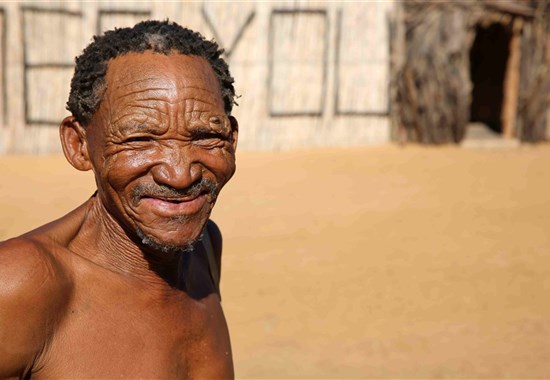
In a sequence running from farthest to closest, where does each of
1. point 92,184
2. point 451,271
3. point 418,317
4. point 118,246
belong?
point 92,184 < point 451,271 < point 418,317 < point 118,246

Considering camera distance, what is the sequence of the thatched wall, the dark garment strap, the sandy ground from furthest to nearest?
the thatched wall, the sandy ground, the dark garment strap

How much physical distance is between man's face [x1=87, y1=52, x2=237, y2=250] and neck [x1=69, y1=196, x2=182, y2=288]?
124 millimetres

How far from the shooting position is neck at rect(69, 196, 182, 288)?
2.23 meters

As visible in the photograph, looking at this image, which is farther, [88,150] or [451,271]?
[451,271]

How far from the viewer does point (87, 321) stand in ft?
6.87

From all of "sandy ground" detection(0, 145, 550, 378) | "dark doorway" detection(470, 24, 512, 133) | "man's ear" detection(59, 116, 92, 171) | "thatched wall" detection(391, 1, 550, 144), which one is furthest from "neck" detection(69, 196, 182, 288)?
"dark doorway" detection(470, 24, 512, 133)

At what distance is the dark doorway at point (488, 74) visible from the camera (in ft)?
46.2

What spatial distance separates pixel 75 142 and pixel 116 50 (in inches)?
10.8

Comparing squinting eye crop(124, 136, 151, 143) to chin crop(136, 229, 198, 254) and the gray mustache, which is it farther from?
chin crop(136, 229, 198, 254)

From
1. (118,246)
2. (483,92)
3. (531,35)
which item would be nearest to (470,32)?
(531,35)

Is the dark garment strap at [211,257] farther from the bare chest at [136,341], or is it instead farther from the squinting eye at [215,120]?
the squinting eye at [215,120]

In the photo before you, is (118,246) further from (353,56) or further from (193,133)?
(353,56)

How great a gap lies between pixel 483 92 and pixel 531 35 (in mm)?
2030

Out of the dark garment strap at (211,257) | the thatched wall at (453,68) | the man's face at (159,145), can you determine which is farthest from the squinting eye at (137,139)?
the thatched wall at (453,68)
